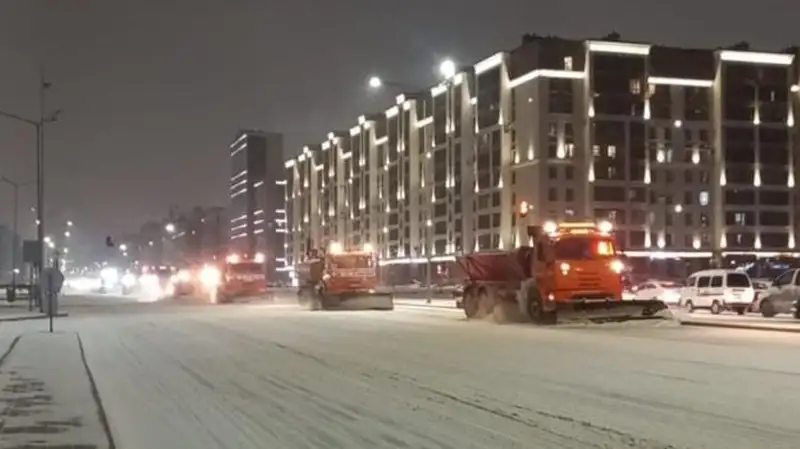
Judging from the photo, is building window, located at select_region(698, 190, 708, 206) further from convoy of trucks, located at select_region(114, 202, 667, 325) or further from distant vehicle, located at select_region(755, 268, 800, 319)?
convoy of trucks, located at select_region(114, 202, 667, 325)

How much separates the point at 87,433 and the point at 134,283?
129 m

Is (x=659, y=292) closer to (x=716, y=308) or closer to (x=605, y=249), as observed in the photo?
(x=716, y=308)

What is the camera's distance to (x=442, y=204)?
5497 inches

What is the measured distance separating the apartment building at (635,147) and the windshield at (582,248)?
7233 centimetres

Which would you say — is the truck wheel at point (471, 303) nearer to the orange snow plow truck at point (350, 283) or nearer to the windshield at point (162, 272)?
the orange snow plow truck at point (350, 283)

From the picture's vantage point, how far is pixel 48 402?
53.4ft

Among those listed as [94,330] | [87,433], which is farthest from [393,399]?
[94,330]

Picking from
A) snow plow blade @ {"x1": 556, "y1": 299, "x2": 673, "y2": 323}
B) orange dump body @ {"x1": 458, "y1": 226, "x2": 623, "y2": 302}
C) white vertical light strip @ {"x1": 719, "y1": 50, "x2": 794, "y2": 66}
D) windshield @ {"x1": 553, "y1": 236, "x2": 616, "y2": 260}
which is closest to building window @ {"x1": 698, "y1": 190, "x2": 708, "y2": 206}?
white vertical light strip @ {"x1": 719, "y1": 50, "x2": 794, "y2": 66}

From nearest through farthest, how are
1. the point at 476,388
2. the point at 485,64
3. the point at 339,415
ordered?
the point at 339,415 → the point at 476,388 → the point at 485,64

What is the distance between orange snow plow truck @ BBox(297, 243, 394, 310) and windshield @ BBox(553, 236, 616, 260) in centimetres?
1639

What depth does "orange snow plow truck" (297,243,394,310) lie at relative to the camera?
5063 cm

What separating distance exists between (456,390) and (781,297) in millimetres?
27048

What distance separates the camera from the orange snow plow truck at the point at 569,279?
111 feet

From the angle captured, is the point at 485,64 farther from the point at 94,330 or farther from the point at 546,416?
the point at 546,416
